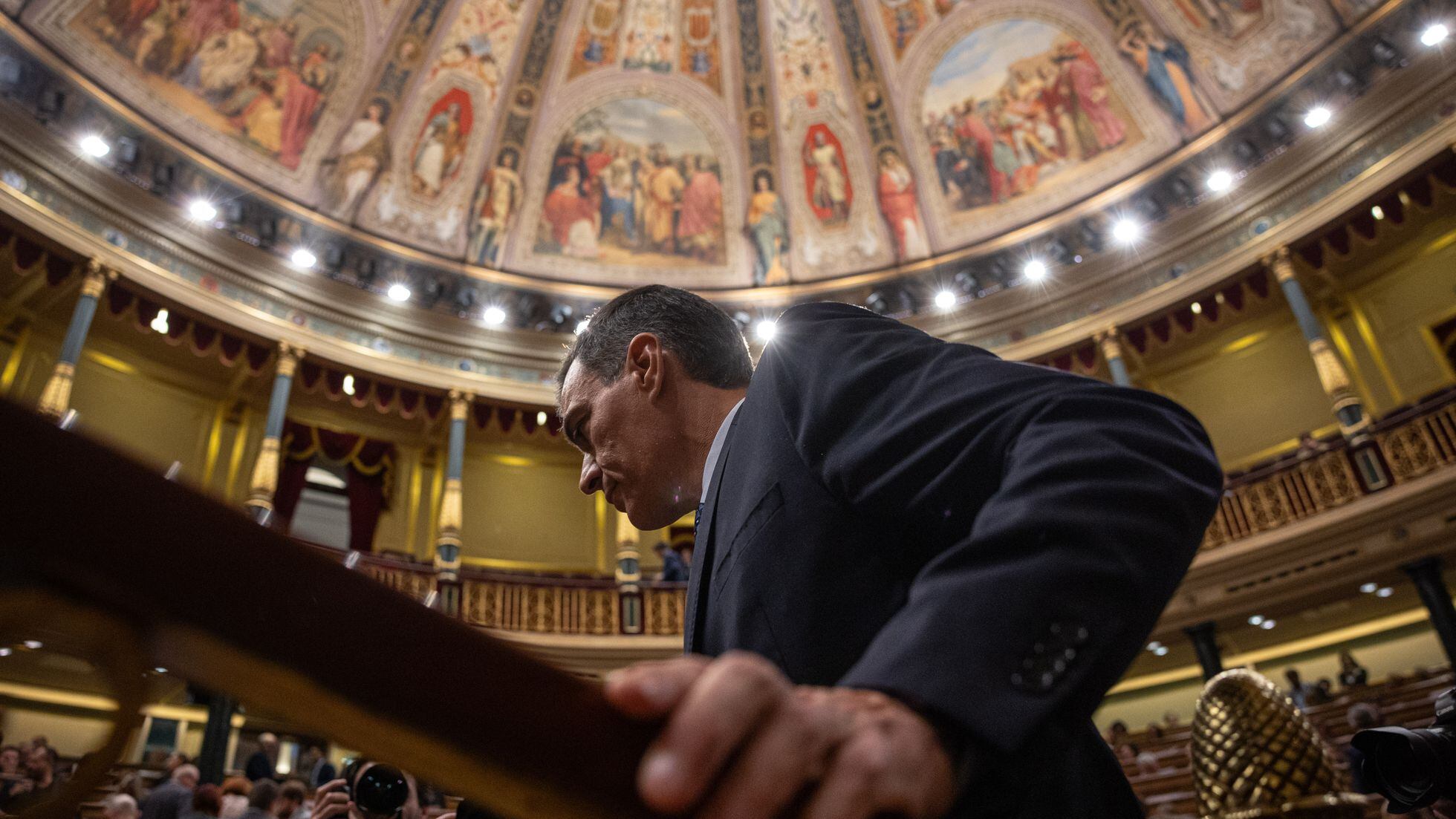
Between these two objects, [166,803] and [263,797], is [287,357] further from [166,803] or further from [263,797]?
[166,803]

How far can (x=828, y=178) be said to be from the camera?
1714 centimetres

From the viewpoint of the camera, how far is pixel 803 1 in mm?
16609

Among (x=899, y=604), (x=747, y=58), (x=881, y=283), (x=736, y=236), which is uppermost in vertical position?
(x=747, y=58)

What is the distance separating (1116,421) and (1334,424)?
603 inches

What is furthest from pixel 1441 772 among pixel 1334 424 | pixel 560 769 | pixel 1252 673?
pixel 1334 424

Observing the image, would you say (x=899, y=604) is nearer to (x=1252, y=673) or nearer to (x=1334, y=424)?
(x=1252, y=673)

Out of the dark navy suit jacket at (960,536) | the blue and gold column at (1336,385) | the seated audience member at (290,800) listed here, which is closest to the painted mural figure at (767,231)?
the blue and gold column at (1336,385)

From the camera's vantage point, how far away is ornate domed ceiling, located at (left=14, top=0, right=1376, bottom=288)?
14.1 meters

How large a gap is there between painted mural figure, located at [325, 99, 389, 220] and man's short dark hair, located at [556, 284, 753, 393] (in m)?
14.1

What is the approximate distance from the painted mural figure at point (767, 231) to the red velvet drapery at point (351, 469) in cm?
719

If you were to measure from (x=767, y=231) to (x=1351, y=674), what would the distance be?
11096 millimetres

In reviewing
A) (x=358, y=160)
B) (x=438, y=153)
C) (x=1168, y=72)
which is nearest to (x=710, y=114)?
(x=438, y=153)

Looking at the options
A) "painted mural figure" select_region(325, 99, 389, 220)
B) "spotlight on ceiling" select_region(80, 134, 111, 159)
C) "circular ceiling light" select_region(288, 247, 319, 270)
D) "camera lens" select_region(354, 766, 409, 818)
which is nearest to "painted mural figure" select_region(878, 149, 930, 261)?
"painted mural figure" select_region(325, 99, 389, 220)

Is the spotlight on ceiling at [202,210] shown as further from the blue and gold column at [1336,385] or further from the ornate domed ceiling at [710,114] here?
the blue and gold column at [1336,385]
